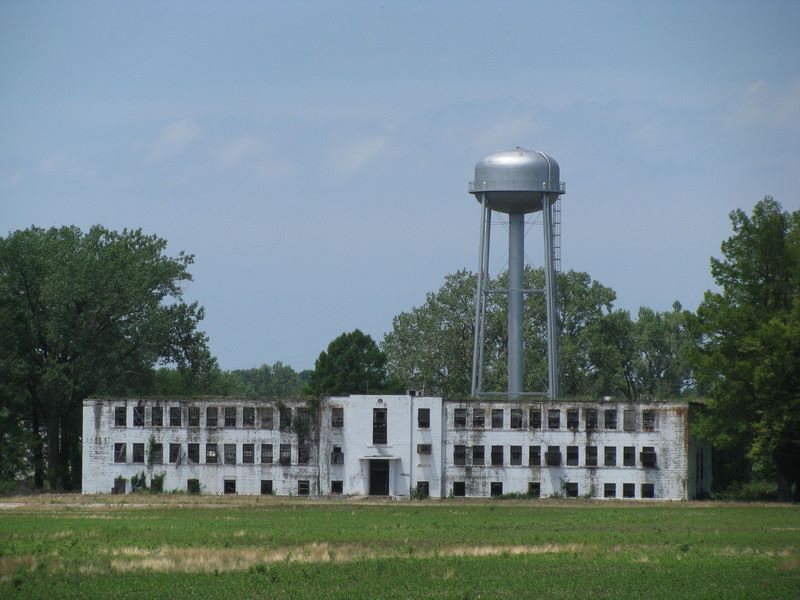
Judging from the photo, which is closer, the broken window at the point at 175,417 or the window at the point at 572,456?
the window at the point at 572,456

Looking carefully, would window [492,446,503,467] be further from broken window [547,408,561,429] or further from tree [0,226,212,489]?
tree [0,226,212,489]

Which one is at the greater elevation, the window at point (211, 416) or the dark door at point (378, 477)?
the window at point (211, 416)

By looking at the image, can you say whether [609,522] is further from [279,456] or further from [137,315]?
[137,315]

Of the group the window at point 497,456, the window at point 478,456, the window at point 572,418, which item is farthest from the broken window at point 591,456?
the window at point 478,456

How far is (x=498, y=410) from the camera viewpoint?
334 ft

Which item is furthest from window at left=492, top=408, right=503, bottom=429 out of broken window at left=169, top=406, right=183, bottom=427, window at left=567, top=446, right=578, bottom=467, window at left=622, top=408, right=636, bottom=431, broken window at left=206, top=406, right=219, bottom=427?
broken window at left=169, top=406, right=183, bottom=427

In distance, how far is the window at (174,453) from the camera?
338 ft

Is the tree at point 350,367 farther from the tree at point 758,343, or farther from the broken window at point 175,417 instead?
the tree at point 758,343

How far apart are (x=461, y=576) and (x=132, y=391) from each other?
Result: 68.7 meters

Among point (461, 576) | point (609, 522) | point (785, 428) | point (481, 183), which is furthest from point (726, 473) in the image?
point (461, 576)

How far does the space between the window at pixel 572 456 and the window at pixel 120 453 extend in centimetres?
2965

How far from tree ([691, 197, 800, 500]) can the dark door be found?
2114cm

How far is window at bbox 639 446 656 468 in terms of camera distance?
9975 centimetres

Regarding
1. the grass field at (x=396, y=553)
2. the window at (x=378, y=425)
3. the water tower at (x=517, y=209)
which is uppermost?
Result: the water tower at (x=517, y=209)
